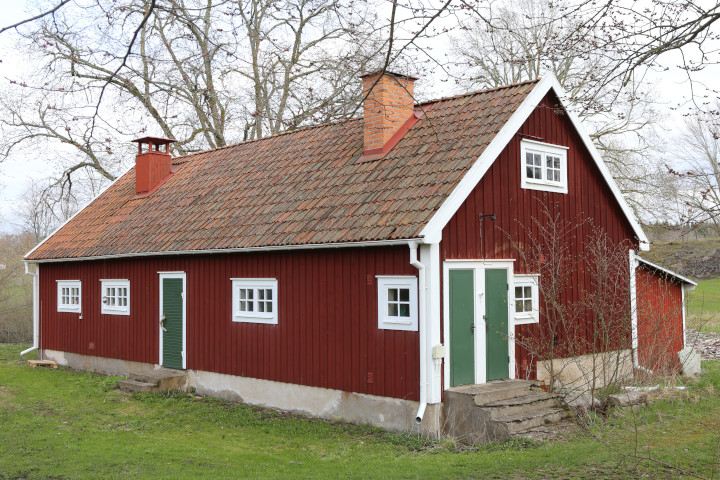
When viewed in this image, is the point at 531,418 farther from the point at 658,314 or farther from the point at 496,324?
the point at 658,314

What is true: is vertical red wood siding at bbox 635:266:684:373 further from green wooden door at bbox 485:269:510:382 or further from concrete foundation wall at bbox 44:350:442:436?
concrete foundation wall at bbox 44:350:442:436

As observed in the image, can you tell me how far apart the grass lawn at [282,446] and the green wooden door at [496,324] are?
1.76 meters

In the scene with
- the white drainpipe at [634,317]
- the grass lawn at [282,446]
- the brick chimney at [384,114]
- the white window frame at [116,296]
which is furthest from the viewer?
the white window frame at [116,296]

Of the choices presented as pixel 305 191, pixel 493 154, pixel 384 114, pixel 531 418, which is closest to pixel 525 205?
pixel 493 154

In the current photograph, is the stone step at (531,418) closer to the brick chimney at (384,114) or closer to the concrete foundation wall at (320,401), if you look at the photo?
the concrete foundation wall at (320,401)

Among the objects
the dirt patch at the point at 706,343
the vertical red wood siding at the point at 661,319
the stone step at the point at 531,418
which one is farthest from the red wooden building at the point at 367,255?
the dirt patch at the point at 706,343

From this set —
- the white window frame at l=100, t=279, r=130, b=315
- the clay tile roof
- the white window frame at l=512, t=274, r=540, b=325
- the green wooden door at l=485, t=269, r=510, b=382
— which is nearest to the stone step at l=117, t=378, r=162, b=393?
the white window frame at l=100, t=279, r=130, b=315

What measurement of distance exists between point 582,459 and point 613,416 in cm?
260

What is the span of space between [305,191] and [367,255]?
279 cm

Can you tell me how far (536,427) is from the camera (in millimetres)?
10188

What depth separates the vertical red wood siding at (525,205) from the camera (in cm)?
1120

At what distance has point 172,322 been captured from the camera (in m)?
15.2

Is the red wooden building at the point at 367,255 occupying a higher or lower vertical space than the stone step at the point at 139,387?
higher

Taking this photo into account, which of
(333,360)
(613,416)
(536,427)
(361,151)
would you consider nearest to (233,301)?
(333,360)
